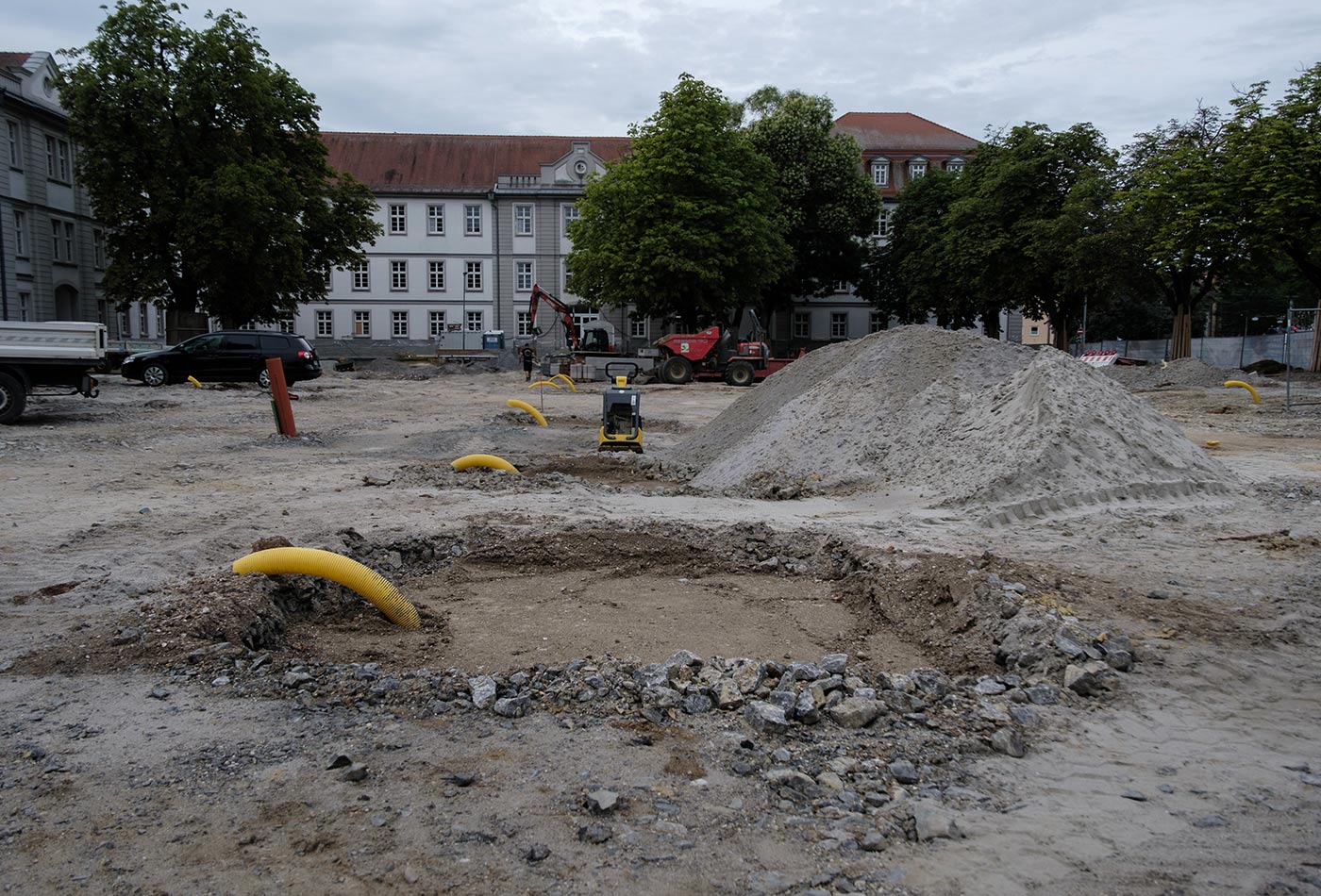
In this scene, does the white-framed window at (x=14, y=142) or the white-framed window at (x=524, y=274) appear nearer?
the white-framed window at (x=14, y=142)

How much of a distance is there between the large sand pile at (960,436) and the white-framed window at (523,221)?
49.7 metres

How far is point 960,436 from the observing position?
11016 millimetres

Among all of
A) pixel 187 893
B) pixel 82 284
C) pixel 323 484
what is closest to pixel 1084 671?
pixel 187 893

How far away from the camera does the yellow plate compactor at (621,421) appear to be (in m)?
15.5

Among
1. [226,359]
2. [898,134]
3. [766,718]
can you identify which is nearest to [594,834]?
[766,718]

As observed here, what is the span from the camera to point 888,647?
20.2 feet

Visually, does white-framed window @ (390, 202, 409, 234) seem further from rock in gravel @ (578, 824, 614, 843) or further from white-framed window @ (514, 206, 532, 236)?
rock in gravel @ (578, 824, 614, 843)

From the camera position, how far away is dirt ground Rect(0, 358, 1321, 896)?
11.1 ft

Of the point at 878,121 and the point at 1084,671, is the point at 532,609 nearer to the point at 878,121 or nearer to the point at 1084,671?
the point at 1084,671

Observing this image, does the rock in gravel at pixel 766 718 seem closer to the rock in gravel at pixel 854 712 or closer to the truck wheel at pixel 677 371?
the rock in gravel at pixel 854 712

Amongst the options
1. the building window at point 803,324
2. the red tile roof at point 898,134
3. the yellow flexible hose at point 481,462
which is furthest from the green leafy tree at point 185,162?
the red tile roof at point 898,134

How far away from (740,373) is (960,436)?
2651 centimetres

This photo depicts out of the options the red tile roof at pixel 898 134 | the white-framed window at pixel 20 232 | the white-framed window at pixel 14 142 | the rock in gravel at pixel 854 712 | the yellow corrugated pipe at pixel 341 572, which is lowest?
the rock in gravel at pixel 854 712

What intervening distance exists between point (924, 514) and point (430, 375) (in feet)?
113
